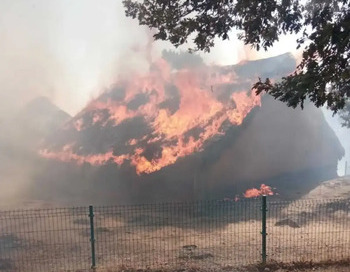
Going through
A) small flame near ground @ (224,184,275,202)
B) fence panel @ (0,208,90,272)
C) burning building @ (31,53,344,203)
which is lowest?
small flame near ground @ (224,184,275,202)

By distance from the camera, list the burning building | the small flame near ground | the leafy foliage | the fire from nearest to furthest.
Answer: the leafy foliage
the burning building
the small flame near ground
the fire

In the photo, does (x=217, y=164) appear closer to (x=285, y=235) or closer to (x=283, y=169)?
(x=283, y=169)

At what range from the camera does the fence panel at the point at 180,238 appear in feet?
32.8

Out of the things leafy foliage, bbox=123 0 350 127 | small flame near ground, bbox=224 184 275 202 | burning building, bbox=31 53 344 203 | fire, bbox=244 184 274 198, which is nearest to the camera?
leafy foliage, bbox=123 0 350 127

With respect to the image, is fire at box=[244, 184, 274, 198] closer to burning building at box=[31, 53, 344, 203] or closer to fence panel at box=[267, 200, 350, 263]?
burning building at box=[31, 53, 344, 203]

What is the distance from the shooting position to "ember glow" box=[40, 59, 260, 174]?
22641mm

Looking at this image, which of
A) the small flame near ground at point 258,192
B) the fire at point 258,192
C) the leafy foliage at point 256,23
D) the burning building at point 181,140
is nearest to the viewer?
the leafy foliage at point 256,23

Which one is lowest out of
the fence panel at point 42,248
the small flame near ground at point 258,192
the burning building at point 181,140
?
the small flame near ground at point 258,192

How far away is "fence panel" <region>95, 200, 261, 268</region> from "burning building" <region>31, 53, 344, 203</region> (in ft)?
15.2

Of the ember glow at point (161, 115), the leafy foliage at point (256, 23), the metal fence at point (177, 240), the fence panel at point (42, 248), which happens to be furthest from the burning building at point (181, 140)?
the leafy foliage at point (256, 23)

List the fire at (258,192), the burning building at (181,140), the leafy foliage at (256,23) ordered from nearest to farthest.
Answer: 1. the leafy foliage at (256,23)
2. the burning building at (181,140)
3. the fire at (258,192)

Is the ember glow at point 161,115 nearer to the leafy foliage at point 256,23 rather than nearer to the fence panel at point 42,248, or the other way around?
the fence panel at point 42,248

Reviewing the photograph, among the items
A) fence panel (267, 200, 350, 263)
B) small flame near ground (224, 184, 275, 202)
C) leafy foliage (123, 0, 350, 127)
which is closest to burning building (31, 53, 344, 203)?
small flame near ground (224, 184, 275, 202)

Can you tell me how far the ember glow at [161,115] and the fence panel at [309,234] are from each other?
7521 millimetres
